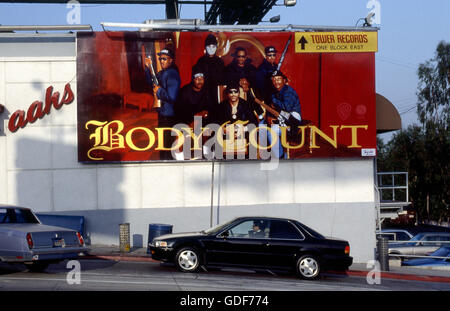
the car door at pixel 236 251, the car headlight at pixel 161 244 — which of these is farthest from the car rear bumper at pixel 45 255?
the car door at pixel 236 251

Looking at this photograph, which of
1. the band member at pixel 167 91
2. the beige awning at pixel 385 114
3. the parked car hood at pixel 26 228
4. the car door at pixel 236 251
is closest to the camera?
the parked car hood at pixel 26 228

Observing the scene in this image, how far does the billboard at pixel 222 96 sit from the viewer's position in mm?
20188

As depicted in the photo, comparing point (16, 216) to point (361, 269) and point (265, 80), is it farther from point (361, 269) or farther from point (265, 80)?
point (361, 269)

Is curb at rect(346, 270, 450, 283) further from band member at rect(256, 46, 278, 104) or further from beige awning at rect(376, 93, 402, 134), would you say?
band member at rect(256, 46, 278, 104)

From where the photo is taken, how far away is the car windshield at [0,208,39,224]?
13.6m

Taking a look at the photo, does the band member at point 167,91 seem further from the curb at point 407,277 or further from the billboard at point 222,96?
the curb at point 407,277

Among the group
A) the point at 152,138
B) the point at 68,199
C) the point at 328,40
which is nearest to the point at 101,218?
the point at 68,199

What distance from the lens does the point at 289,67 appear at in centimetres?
2091

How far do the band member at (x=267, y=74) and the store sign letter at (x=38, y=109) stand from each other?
6425 mm

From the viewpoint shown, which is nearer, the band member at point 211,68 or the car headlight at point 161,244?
the car headlight at point 161,244

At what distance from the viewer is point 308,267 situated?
14891 millimetres

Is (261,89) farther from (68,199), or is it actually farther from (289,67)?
(68,199)

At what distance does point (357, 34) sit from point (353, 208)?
609cm

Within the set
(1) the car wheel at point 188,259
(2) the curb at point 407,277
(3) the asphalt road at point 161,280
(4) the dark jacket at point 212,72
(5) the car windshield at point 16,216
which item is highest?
(4) the dark jacket at point 212,72
